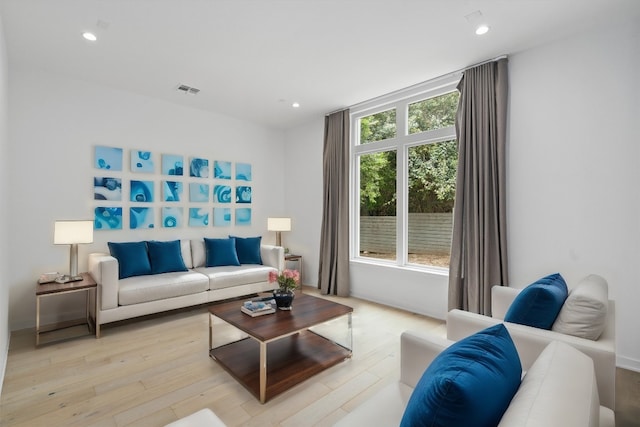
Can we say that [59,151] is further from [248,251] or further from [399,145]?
[399,145]

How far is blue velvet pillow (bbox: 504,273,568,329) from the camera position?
173 cm

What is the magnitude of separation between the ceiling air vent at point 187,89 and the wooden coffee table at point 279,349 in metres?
2.76

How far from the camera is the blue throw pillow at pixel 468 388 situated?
753mm

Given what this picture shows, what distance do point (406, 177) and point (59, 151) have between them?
4183mm

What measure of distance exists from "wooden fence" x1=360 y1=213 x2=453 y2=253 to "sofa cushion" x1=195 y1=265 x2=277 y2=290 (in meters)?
1.51

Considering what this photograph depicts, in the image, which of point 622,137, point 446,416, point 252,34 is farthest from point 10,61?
point 622,137

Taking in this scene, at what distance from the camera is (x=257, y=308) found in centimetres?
258

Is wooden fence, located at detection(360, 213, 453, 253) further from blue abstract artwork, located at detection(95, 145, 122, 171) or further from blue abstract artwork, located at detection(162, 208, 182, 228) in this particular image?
blue abstract artwork, located at detection(95, 145, 122, 171)

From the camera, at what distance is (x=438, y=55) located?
307 centimetres

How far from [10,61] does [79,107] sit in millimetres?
664

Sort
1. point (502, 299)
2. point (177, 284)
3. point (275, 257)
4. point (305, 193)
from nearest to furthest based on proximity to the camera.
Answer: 1. point (502, 299)
2. point (177, 284)
3. point (275, 257)
4. point (305, 193)

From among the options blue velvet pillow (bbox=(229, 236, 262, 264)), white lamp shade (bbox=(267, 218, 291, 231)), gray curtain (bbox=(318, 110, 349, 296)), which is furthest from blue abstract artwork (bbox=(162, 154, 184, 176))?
gray curtain (bbox=(318, 110, 349, 296))

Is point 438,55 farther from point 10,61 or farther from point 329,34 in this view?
point 10,61

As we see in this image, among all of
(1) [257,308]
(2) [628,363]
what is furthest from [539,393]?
(2) [628,363]
